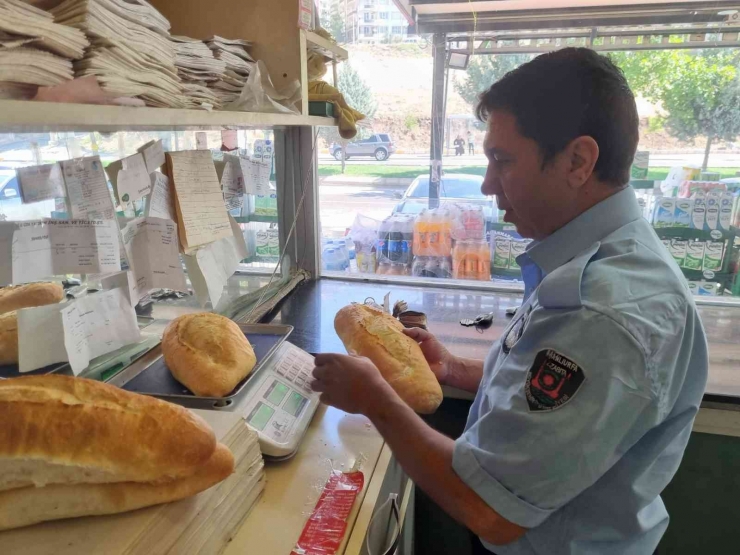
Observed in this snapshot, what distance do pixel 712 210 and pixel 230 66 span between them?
1.59 m

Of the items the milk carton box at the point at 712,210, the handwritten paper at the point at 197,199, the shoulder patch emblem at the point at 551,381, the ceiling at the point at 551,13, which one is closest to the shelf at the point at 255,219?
the handwritten paper at the point at 197,199

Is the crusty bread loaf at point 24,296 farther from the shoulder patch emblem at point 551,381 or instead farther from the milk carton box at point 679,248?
the milk carton box at point 679,248

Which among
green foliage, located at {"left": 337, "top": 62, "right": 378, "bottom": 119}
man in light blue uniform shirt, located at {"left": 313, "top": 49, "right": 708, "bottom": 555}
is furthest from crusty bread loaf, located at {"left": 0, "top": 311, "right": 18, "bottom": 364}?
green foliage, located at {"left": 337, "top": 62, "right": 378, "bottom": 119}

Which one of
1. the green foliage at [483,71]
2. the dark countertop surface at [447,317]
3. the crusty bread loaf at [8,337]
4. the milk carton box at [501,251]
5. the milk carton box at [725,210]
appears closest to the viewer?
the crusty bread loaf at [8,337]

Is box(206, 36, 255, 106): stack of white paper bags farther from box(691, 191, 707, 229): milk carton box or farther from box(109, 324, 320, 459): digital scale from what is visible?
box(691, 191, 707, 229): milk carton box

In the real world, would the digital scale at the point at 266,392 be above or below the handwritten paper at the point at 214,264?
below

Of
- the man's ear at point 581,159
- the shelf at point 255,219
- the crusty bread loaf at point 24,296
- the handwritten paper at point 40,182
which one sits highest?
the man's ear at point 581,159

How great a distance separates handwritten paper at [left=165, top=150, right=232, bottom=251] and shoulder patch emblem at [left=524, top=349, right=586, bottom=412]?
828 millimetres

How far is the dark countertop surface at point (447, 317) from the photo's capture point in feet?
4.57

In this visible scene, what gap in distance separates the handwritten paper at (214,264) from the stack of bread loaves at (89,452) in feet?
1.89

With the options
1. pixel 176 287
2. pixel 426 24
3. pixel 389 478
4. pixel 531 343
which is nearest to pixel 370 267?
pixel 426 24

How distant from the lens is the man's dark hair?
0.81m

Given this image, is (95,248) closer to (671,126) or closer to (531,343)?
(531,343)

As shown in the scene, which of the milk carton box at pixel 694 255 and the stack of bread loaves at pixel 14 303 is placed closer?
the stack of bread loaves at pixel 14 303
